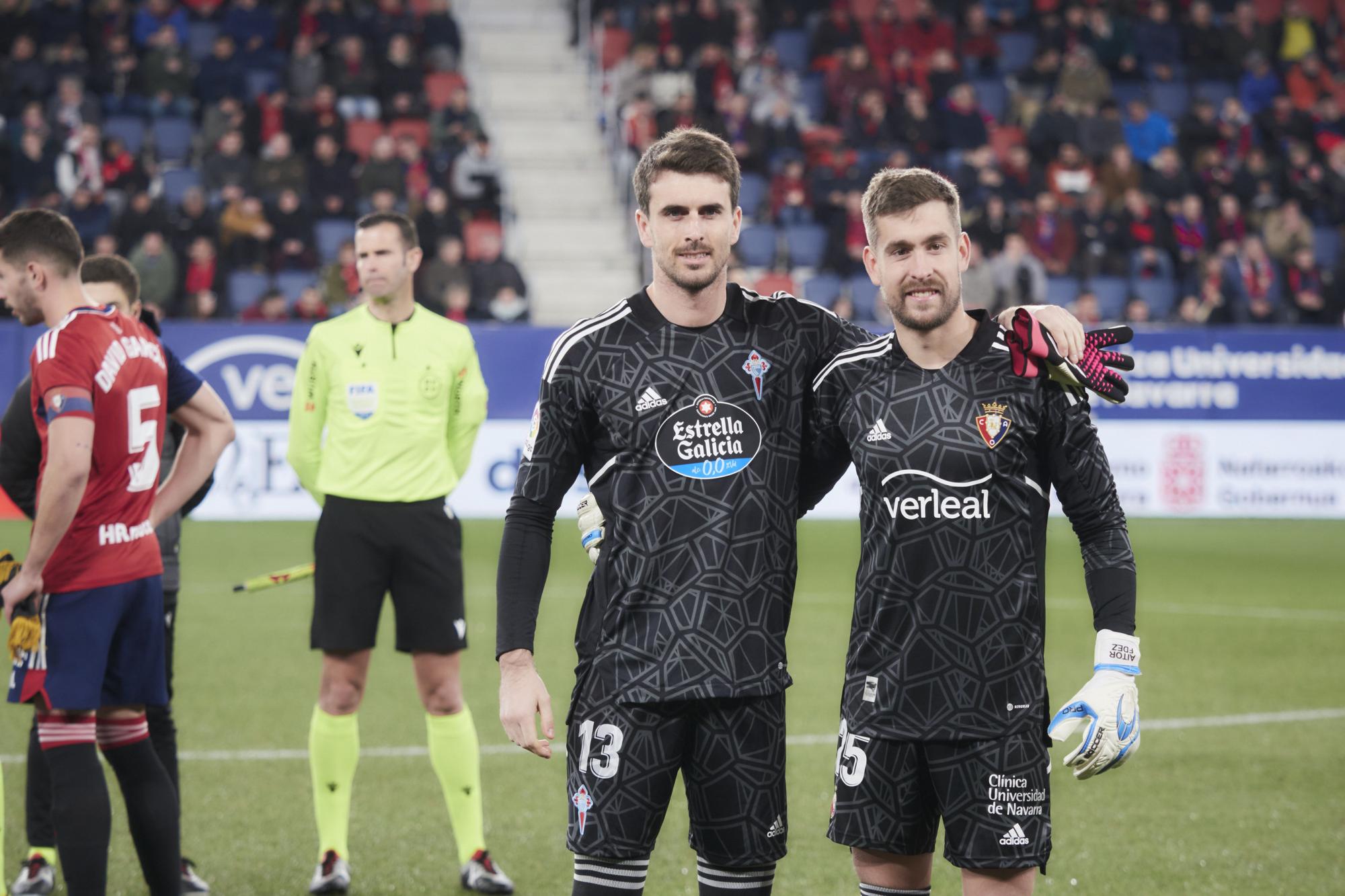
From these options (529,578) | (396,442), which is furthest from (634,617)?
(396,442)

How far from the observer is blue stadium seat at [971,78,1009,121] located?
917 inches

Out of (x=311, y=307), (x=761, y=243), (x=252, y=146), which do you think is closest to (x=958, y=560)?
(x=311, y=307)

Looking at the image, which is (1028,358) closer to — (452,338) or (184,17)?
(452,338)

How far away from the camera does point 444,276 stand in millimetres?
17422

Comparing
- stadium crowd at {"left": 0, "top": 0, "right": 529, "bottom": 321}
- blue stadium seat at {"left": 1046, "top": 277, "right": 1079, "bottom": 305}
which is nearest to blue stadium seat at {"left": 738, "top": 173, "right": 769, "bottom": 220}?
stadium crowd at {"left": 0, "top": 0, "right": 529, "bottom": 321}

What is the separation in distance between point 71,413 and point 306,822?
2.47 metres

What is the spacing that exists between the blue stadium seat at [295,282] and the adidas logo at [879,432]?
15.0m

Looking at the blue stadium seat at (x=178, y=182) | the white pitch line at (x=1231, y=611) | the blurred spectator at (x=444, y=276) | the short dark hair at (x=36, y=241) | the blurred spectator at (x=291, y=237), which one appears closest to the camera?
the short dark hair at (x=36, y=241)

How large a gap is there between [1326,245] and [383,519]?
62.9 ft

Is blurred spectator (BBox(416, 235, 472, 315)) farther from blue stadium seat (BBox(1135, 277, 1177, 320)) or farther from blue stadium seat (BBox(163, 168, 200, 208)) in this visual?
blue stadium seat (BBox(1135, 277, 1177, 320))

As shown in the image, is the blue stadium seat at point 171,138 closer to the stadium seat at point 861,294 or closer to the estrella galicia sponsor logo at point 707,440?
the stadium seat at point 861,294

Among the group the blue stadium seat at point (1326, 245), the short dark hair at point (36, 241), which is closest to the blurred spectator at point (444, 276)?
the blue stadium seat at point (1326, 245)

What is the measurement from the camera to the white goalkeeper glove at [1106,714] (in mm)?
3338

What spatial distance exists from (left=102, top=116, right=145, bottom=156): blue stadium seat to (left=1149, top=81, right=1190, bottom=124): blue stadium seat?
47.9 feet
